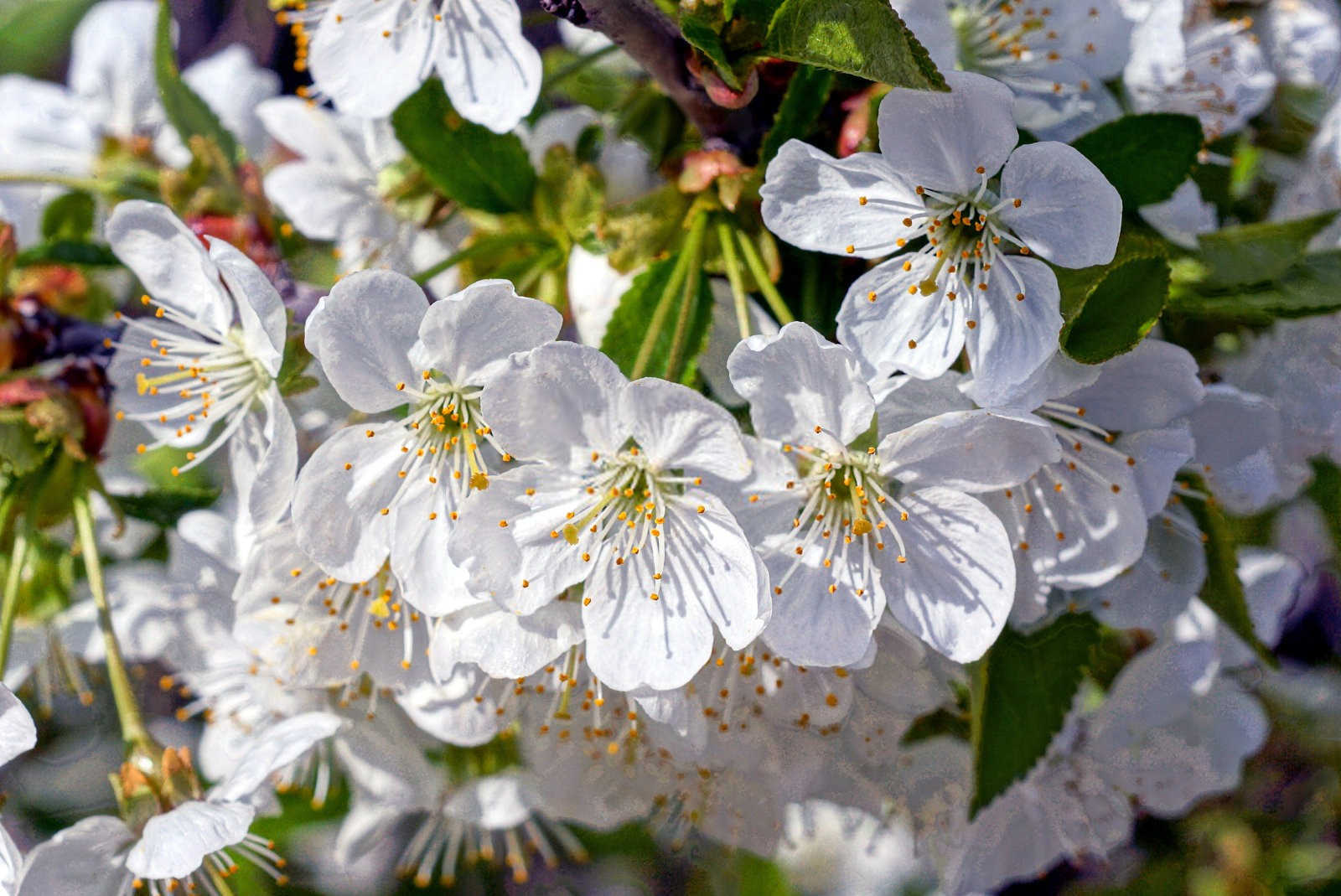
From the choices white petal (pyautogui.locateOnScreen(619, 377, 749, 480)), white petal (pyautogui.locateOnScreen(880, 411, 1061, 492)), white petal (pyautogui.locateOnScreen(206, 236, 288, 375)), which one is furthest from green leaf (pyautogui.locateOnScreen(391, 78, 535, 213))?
white petal (pyautogui.locateOnScreen(880, 411, 1061, 492))

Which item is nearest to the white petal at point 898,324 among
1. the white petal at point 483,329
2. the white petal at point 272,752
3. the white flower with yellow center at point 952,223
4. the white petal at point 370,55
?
the white flower with yellow center at point 952,223

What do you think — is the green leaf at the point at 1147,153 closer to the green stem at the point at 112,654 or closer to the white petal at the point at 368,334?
the white petal at the point at 368,334

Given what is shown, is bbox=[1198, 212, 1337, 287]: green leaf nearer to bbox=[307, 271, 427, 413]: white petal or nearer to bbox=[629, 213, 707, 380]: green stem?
bbox=[629, 213, 707, 380]: green stem

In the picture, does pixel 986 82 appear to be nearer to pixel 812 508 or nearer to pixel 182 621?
pixel 812 508

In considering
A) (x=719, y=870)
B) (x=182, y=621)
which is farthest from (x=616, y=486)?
(x=719, y=870)

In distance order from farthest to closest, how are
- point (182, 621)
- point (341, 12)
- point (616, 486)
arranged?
point (182, 621)
point (341, 12)
point (616, 486)

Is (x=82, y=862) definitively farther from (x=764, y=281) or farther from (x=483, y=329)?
(x=764, y=281)

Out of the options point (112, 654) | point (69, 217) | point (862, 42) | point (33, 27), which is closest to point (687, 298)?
point (862, 42)
